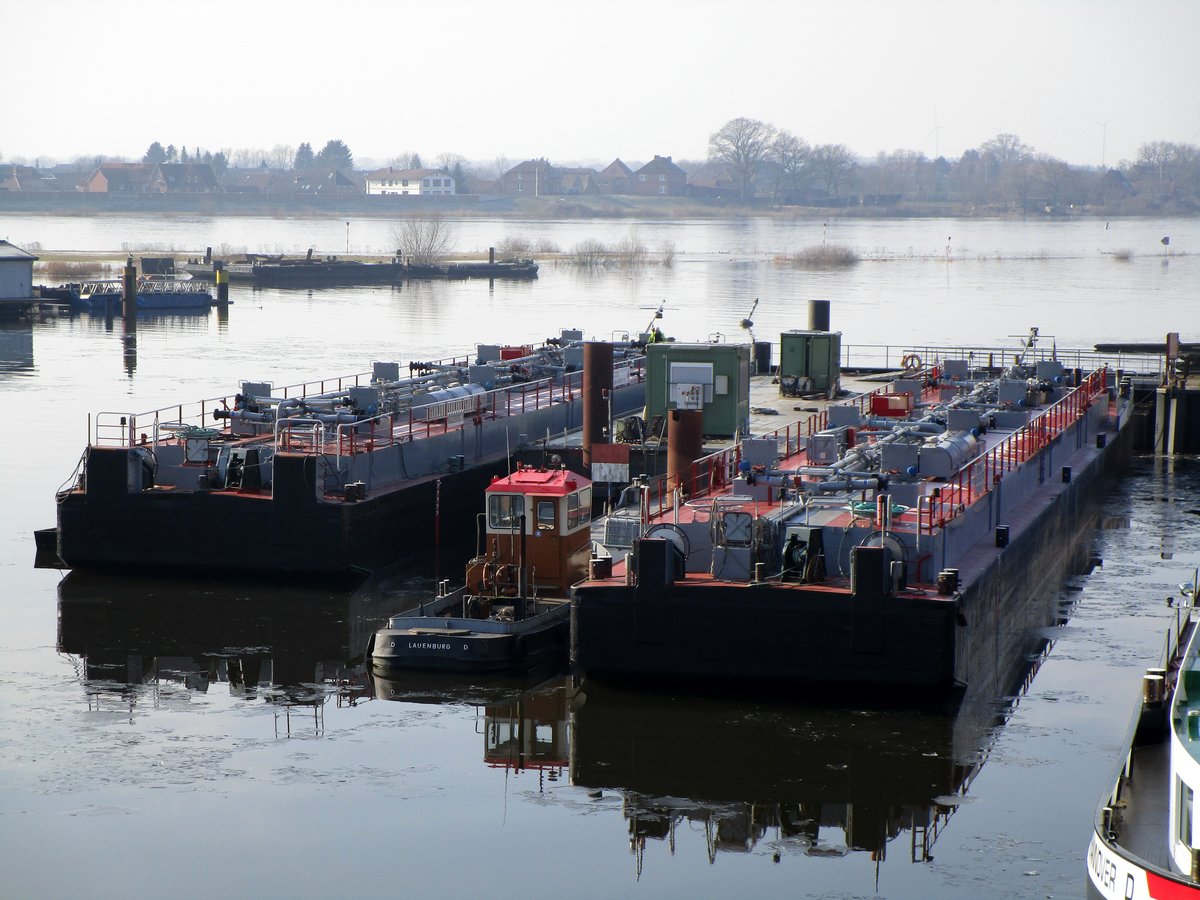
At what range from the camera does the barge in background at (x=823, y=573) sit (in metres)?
23.3

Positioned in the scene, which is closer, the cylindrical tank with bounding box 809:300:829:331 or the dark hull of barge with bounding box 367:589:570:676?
the dark hull of barge with bounding box 367:589:570:676

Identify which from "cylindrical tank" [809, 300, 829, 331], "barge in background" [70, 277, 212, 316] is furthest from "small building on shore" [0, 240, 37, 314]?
"cylindrical tank" [809, 300, 829, 331]

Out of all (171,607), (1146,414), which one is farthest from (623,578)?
(1146,414)

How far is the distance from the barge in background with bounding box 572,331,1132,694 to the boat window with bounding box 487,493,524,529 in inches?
56.1

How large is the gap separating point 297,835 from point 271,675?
6769 mm

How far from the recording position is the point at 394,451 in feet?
112

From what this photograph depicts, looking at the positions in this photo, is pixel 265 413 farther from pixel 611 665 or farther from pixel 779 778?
pixel 779 778

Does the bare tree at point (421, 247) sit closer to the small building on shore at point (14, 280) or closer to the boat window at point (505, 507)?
the small building on shore at point (14, 280)

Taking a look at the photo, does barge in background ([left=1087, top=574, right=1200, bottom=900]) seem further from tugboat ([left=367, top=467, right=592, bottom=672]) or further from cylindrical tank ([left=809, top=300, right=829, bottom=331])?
cylindrical tank ([left=809, top=300, right=829, bottom=331])

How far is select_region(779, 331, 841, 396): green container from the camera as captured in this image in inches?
2013

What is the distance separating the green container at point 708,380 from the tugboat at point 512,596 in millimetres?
12664

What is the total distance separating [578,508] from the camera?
27.3 m

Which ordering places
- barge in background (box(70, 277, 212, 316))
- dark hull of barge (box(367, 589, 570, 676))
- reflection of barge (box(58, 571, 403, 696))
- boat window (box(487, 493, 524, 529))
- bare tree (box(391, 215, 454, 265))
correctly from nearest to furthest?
dark hull of barge (box(367, 589, 570, 676)), reflection of barge (box(58, 571, 403, 696)), boat window (box(487, 493, 524, 529)), barge in background (box(70, 277, 212, 316)), bare tree (box(391, 215, 454, 265))

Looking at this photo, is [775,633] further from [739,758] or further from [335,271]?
[335,271]
